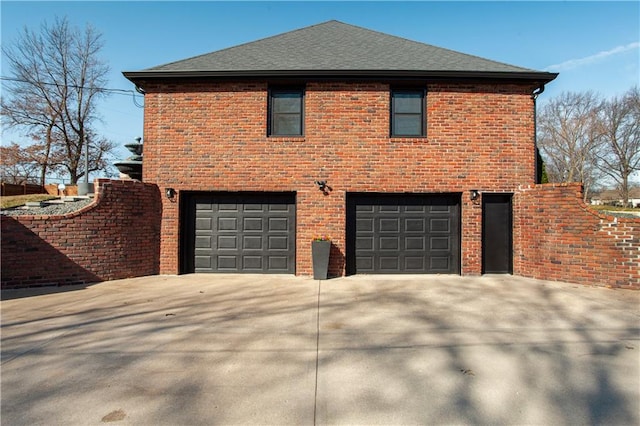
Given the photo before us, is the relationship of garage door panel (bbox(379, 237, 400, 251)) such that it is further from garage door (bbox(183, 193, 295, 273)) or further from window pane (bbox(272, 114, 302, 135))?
window pane (bbox(272, 114, 302, 135))

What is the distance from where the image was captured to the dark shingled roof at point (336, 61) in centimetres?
795

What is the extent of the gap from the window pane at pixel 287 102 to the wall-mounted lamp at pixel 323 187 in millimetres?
2031

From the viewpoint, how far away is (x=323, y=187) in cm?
809

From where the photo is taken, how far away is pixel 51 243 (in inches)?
274

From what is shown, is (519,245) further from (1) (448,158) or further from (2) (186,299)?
(2) (186,299)

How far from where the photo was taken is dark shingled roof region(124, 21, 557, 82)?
7.95 m

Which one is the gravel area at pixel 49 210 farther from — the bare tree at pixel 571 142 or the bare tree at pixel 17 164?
the bare tree at pixel 571 142

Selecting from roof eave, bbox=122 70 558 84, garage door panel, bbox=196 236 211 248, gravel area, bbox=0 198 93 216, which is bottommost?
garage door panel, bbox=196 236 211 248

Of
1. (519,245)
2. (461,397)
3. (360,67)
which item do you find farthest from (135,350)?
(519,245)

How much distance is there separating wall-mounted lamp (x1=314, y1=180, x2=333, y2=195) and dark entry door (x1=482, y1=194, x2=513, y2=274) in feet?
13.4

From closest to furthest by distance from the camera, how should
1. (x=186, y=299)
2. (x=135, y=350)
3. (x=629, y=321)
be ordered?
(x=135, y=350), (x=629, y=321), (x=186, y=299)

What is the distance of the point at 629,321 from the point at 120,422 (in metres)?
6.63

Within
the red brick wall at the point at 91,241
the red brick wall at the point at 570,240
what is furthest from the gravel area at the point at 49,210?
the red brick wall at the point at 570,240

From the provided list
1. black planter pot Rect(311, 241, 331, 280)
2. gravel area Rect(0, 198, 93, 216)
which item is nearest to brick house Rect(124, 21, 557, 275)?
black planter pot Rect(311, 241, 331, 280)
